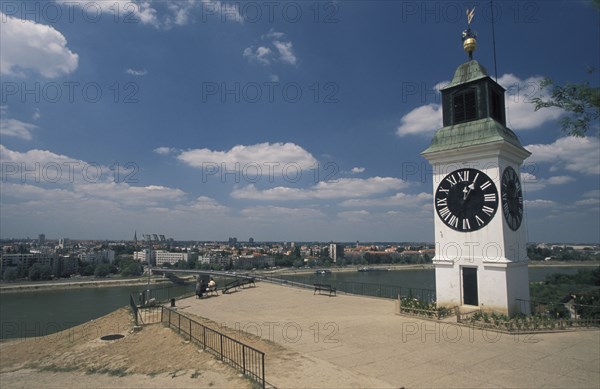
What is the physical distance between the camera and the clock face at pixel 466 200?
16172 mm

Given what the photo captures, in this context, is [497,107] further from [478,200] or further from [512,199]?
[478,200]

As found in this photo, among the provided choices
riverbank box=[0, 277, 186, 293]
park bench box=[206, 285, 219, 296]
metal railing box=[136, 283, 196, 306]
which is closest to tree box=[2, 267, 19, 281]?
riverbank box=[0, 277, 186, 293]

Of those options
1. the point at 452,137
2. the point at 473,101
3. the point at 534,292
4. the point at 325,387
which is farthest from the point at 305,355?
the point at 534,292

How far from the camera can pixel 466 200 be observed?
16.7 m

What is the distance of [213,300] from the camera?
2183cm

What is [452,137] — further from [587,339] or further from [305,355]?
[305,355]

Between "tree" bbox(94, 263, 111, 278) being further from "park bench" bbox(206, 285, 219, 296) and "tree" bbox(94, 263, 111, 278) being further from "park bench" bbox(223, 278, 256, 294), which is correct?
"park bench" bbox(206, 285, 219, 296)

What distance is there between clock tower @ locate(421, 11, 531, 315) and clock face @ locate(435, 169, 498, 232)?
4 centimetres

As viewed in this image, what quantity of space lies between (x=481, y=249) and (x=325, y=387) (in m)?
10.5

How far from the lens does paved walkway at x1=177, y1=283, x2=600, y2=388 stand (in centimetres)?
878

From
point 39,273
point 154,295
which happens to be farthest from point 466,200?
point 39,273

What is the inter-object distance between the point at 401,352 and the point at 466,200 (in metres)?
8.39

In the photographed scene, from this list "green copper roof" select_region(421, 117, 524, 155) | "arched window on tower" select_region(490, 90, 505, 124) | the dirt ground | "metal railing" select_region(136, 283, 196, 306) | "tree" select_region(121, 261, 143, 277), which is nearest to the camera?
the dirt ground

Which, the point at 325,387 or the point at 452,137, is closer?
the point at 325,387
